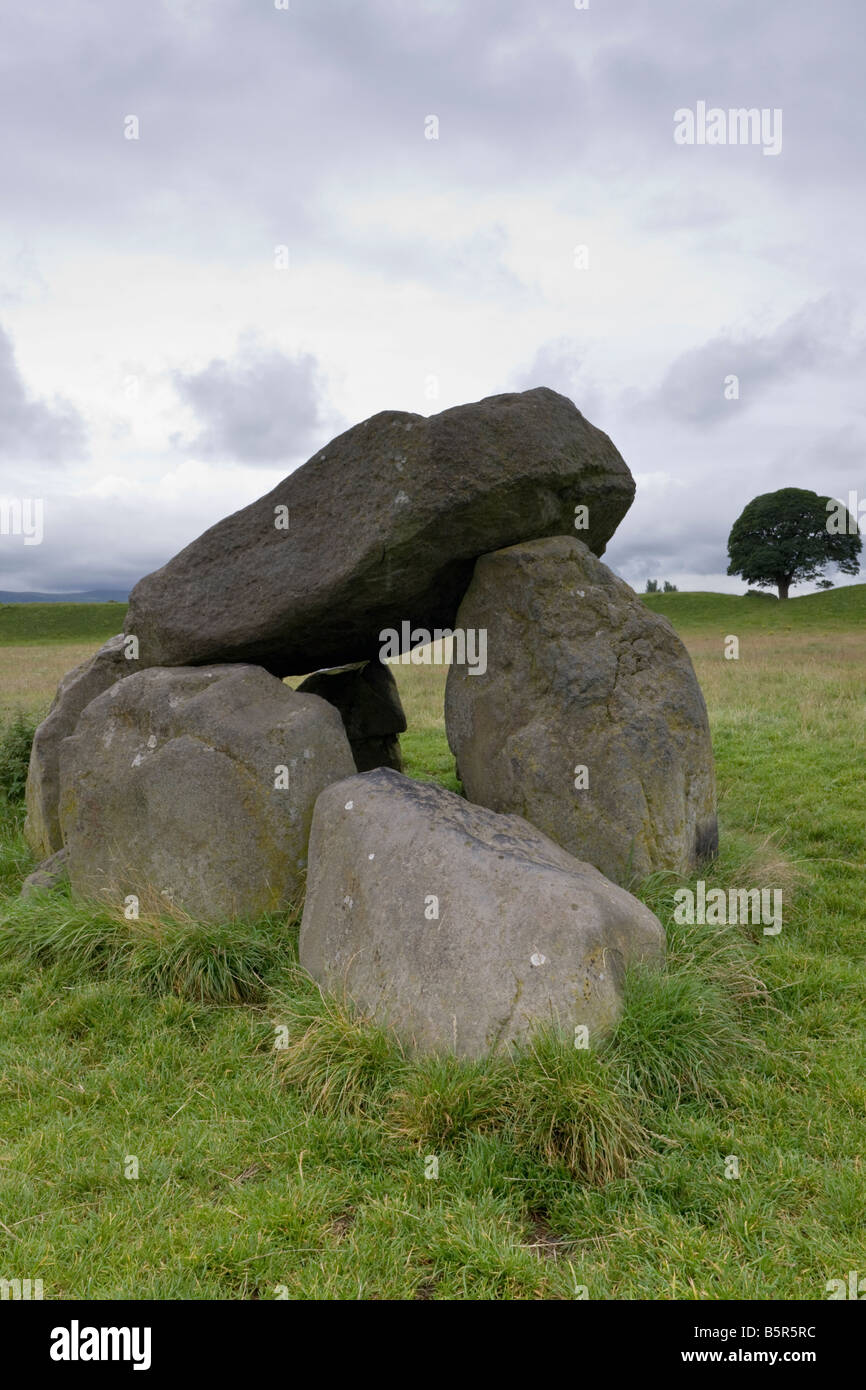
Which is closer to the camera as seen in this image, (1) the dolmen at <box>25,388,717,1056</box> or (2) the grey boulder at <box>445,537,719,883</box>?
(1) the dolmen at <box>25,388,717,1056</box>

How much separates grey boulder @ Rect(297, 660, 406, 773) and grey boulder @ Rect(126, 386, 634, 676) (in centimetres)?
176

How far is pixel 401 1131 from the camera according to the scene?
4.75m

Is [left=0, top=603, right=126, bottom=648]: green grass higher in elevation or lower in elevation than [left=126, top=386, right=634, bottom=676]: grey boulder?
higher

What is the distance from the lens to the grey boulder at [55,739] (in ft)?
30.1

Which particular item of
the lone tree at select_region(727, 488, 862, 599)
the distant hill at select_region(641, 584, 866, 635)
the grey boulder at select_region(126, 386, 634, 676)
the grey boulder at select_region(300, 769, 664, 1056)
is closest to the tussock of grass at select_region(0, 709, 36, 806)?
the grey boulder at select_region(126, 386, 634, 676)

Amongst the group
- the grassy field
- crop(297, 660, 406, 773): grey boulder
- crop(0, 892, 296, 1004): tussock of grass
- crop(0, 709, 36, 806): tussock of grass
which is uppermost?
crop(297, 660, 406, 773): grey boulder

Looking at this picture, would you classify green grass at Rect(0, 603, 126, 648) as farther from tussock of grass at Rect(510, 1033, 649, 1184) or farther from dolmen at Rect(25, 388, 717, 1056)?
tussock of grass at Rect(510, 1033, 649, 1184)

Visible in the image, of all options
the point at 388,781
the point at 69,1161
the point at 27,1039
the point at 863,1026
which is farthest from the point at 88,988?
the point at 863,1026

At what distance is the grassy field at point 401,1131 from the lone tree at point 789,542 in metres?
58.8

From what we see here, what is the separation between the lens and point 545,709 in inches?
306

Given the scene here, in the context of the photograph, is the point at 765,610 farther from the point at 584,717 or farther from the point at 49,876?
the point at 49,876

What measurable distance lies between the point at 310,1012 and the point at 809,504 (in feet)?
206

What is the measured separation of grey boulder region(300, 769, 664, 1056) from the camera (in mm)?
5129
